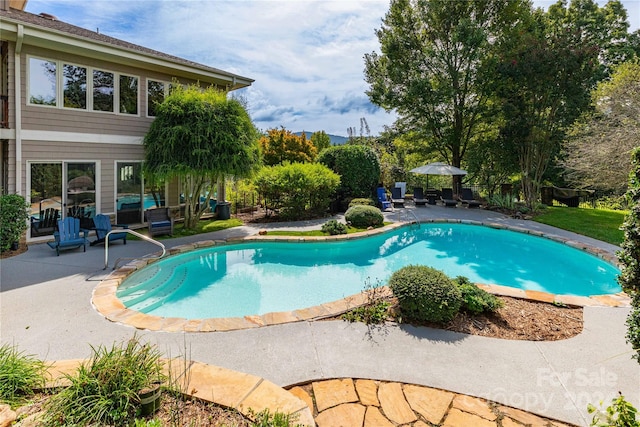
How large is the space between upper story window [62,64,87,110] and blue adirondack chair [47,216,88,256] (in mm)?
3882

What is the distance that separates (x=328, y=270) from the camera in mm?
9031

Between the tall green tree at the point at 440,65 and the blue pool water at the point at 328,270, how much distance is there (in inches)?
319

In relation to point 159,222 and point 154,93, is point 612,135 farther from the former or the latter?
point 154,93

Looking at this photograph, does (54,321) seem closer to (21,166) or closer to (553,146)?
(21,166)

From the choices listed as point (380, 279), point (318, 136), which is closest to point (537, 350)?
point (380, 279)

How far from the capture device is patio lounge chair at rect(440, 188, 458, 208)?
18.1m

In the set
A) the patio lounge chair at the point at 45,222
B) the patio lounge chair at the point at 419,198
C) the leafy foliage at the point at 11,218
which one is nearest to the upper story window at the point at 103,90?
the patio lounge chair at the point at 45,222

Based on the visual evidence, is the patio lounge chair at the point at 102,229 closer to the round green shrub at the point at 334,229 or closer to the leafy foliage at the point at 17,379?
the round green shrub at the point at 334,229

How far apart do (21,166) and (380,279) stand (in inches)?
396

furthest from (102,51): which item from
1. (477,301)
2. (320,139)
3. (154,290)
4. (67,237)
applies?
(320,139)

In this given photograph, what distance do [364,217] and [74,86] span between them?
10.2 meters

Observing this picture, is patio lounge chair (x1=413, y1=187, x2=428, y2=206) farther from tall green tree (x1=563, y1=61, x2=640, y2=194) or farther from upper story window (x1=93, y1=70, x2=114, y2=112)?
upper story window (x1=93, y1=70, x2=114, y2=112)

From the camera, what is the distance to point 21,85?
30.0ft

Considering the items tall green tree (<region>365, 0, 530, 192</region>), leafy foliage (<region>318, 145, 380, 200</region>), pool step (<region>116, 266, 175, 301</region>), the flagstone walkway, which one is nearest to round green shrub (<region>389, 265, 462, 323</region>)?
the flagstone walkway
